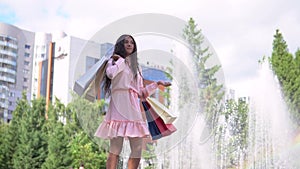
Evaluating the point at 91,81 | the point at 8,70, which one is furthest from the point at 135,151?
the point at 8,70

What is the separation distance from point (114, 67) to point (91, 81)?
158 millimetres

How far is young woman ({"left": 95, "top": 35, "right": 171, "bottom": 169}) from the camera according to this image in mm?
2559

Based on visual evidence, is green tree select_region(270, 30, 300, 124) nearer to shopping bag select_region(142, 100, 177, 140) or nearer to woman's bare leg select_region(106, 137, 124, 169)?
shopping bag select_region(142, 100, 177, 140)

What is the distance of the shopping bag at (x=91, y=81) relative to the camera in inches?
96.3

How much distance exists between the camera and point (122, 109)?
102 inches

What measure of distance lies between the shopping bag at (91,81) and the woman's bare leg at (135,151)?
339mm

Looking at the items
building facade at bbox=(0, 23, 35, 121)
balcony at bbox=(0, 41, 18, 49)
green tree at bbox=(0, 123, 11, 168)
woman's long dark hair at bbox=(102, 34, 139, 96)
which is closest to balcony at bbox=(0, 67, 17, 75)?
building facade at bbox=(0, 23, 35, 121)

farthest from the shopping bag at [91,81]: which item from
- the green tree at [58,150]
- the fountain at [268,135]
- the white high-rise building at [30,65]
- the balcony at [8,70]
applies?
the balcony at [8,70]

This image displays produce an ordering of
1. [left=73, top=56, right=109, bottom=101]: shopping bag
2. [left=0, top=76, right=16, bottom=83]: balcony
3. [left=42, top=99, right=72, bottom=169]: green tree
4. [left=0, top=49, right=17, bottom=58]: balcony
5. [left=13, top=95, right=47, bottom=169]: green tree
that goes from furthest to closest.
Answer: [left=0, top=76, right=16, bottom=83]: balcony < [left=0, top=49, right=17, bottom=58]: balcony < [left=13, top=95, right=47, bottom=169]: green tree < [left=42, top=99, right=72, bottom=169]: green tree < [left=73, top=56, right=109, bottom=101]: shopping bag

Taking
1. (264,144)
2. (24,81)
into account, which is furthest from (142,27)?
(24,81)

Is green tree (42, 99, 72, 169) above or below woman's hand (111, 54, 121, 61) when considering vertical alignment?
below

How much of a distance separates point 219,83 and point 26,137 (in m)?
15.1

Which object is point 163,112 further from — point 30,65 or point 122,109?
point 30,65

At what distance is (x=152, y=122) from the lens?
2754 mm
